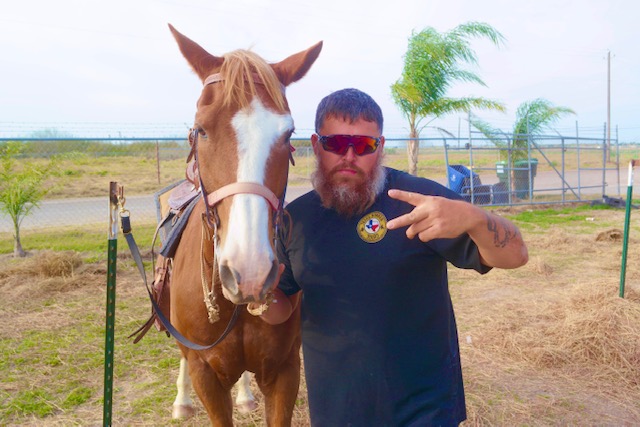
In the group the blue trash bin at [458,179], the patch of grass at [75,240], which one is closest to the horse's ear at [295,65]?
the patch of grass at [75,240]

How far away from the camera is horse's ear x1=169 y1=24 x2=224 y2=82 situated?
1860 millimetres

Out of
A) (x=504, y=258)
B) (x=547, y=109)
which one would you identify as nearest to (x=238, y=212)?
(x=504, y=258)

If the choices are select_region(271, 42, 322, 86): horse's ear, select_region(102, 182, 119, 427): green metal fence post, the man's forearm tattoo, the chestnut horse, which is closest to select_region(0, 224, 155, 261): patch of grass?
select_region(102, 182, 119, 427): green metal fence post

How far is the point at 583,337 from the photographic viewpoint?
410 centimetres

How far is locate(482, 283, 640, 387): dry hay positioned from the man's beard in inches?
124

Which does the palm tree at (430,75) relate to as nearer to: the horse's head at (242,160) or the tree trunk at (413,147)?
the tree trunk at (413,147)

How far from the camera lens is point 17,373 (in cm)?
396

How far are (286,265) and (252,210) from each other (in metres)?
0.58

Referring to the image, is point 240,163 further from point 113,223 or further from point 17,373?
point 17,373

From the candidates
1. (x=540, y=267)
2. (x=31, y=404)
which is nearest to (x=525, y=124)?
(x=540, y=267)

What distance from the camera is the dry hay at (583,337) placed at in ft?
12.7

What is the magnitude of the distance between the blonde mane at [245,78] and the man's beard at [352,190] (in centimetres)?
35

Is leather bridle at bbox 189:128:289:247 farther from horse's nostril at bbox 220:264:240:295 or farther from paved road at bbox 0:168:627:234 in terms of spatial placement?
paved road at bbox 0:168:627:234

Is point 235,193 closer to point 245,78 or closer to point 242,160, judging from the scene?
point 242,160
